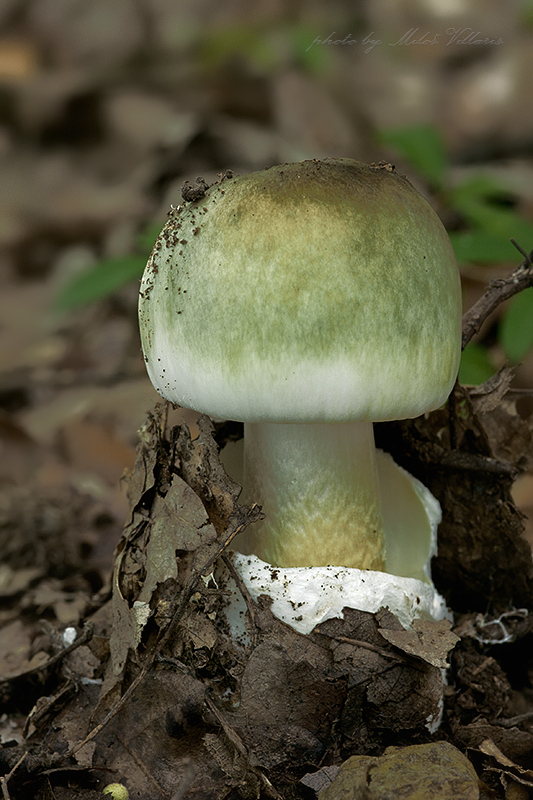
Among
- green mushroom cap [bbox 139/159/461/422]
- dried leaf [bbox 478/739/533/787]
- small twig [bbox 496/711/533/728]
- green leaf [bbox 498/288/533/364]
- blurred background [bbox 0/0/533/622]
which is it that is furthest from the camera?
blurred background [bbox 0/0/533/622]

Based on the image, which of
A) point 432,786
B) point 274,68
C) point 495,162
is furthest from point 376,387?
point 274,68

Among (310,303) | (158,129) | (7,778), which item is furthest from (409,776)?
(158,129)

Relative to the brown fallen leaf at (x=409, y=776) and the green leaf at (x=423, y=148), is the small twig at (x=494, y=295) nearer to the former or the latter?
the brown fallen leaf at (x=409, y=776)

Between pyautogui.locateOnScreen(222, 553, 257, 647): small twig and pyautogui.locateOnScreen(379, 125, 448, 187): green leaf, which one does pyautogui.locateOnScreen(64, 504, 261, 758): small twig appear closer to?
pyautogui.locateOnScreen(222, 553, 257, 647): small twig

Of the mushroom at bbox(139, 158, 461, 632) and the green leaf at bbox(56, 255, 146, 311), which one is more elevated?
the mushroom at bbox(139, 158, 461, 632)

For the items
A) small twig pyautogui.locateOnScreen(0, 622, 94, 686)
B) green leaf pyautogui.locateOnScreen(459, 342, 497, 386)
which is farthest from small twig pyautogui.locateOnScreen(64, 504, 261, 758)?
green leaf pyautogui.locateOnScreen(459, 342, 497, 386)

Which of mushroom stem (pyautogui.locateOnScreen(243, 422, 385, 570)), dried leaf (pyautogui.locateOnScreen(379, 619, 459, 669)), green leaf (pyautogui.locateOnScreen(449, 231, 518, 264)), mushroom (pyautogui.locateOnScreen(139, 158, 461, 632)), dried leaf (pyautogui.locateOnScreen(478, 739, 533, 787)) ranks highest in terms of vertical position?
mushroom (pyautogui.locateOnScreen(139, 158, 461, 632))

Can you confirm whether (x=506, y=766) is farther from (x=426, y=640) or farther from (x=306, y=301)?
(x=306, y=301)
